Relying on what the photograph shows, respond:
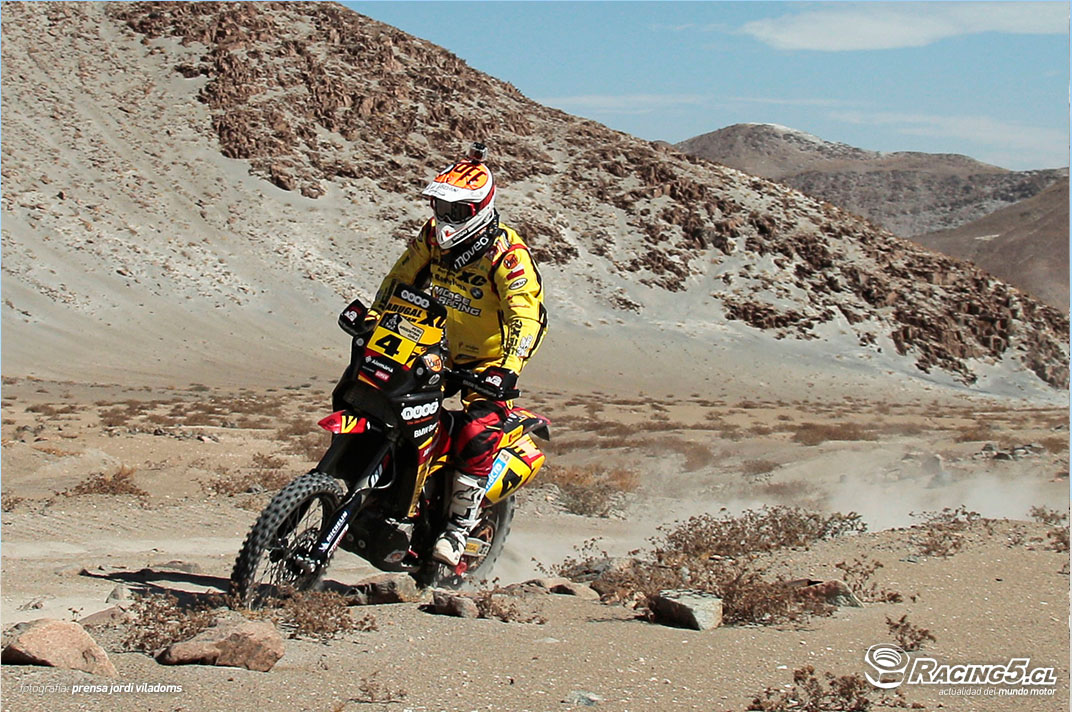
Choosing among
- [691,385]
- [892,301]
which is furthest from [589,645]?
[892,301]

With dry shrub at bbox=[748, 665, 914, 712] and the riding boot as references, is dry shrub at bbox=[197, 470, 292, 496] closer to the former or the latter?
the riding boot

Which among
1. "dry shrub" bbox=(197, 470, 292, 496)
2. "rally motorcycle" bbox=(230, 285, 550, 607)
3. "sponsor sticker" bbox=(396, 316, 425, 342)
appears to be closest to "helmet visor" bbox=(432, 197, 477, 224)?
"rally motorcycle" bbox=(230, 285, 550, 607)

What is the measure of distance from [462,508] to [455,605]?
1054mm

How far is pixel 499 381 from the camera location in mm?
7000

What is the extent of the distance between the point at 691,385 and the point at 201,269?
28.1 meters

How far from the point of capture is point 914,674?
5.51m

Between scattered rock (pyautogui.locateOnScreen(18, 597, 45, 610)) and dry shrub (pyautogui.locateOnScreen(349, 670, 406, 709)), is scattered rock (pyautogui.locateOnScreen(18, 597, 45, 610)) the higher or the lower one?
the lower one

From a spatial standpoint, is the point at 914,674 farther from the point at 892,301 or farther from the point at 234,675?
the point at 892,301

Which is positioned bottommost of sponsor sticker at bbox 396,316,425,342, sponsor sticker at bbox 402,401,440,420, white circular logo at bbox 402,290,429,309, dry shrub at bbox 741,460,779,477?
dry shrub at bbox 741,460,779,477

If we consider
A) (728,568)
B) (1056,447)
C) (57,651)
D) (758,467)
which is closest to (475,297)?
(728,568)

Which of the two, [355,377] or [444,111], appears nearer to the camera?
[355,377]

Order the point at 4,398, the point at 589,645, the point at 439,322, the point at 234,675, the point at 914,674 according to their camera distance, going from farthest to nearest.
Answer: the point at 4,398 < the point at 439,322 < the point at 589,645 < the point at 914,674 < the point at 234,675

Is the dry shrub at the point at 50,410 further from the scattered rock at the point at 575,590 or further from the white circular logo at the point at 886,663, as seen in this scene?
the white circular logo at the point at 886,663

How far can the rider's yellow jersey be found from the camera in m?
7.44
